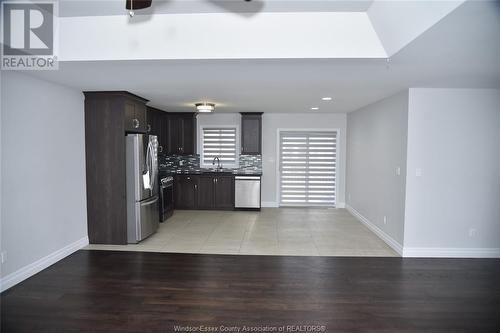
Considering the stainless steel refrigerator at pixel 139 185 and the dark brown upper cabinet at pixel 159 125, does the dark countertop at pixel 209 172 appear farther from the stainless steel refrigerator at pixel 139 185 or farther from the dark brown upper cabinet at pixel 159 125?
the stainless steel refrigerator at pixel 139 185

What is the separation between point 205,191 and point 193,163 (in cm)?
90

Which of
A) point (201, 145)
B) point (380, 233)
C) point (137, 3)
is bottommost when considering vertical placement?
point (380, 233)

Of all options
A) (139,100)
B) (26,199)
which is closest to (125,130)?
(139,100)

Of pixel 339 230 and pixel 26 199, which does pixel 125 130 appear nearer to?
pixel 26 199

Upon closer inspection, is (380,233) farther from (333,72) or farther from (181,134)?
(181,134)

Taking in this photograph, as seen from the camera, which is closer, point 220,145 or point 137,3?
point 137,3

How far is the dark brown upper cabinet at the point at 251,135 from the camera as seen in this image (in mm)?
7258

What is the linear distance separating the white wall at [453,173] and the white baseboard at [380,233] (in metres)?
0.18

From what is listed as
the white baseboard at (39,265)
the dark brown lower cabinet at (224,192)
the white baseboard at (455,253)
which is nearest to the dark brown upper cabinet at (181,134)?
the dark brown lower cabinet at (224,192)

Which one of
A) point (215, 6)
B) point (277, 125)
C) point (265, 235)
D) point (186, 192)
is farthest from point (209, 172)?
point (215, 6)

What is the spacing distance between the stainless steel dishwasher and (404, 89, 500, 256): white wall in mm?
3487

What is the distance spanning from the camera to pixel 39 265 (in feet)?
12.0

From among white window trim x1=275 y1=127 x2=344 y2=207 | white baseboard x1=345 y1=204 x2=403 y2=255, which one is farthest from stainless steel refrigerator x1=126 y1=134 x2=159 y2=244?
white baseboard x1=345 y1=204 x2=403 y2=255

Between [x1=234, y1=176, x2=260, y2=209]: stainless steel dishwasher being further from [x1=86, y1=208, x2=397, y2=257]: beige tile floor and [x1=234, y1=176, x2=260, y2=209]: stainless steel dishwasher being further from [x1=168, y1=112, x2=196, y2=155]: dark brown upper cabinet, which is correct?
[x1=168, y1=112, x2=196, y2=155]: dark brown upper cabinet
